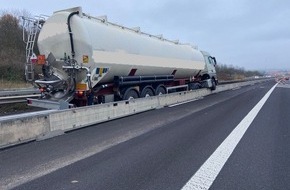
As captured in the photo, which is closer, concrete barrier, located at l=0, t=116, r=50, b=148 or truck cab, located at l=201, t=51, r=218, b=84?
concrete barrier, located at l=0, t=116, r=50, b=148

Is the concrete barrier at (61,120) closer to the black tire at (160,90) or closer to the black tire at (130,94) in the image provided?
the black tire at (130,94)

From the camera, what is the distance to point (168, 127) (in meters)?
10.4

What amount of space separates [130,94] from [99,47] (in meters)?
3.32

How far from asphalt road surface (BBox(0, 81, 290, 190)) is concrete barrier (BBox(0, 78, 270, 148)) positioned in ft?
0.89

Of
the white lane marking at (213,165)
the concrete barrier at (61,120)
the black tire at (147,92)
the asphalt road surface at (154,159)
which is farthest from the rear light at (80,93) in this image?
the white lane marking at (213,165)

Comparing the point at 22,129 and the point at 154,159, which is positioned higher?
the point at 22,129

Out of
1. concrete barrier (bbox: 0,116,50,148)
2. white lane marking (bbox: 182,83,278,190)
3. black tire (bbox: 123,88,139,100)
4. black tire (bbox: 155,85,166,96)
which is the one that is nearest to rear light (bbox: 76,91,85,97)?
black tire (bbox: 123,88,139,100)

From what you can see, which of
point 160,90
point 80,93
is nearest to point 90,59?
point 80,93

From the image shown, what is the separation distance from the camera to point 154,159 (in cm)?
655

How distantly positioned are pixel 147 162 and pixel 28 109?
11260 millimetres

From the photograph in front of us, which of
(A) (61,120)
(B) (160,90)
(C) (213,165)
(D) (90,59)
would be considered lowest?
(C) (213,165)

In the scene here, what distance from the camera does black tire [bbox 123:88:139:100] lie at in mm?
14500

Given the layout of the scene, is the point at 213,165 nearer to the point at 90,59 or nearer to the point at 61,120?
the point at 61,120

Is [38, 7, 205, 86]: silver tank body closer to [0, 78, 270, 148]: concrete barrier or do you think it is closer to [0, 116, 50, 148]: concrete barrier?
[0, 78, 270, 148]: concrete barrier
